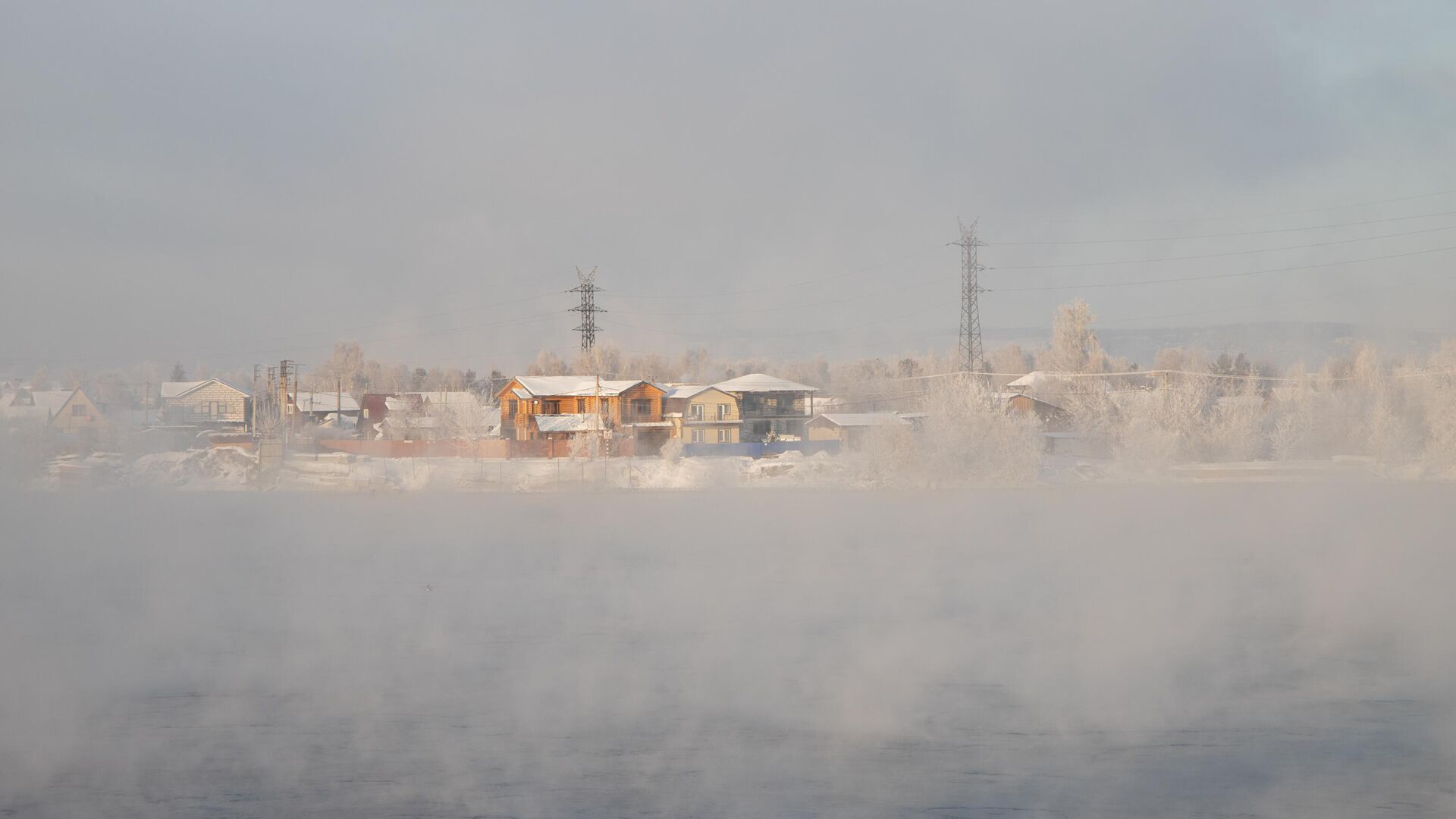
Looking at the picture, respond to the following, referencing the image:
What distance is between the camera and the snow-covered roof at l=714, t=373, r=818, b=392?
54.6 m

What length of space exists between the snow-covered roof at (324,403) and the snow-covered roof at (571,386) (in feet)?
55.5

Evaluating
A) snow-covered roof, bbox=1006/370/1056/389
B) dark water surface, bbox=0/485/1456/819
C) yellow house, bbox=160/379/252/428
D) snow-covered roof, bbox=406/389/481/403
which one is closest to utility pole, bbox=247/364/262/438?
yellow house, bbox=160/379/252/428

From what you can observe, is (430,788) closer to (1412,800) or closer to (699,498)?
(1412,800)

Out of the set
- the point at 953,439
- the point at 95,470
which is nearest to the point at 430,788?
the point at 95,470

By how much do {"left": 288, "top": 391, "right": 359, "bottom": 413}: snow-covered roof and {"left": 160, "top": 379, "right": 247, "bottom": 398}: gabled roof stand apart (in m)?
12.8

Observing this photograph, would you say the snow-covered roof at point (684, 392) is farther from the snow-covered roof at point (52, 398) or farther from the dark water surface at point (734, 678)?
the snow-covered roof at point (52, 398)

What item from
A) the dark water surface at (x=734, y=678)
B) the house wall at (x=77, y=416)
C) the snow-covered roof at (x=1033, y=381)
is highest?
the snow-covered roof at (x=1033, y=381)

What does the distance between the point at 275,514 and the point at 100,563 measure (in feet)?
37.5

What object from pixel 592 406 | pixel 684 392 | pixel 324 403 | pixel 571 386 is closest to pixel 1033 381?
pixel 684 392

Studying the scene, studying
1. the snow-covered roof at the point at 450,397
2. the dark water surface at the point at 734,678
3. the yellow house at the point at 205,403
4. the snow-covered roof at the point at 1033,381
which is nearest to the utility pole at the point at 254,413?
the yellow house at the point at 205,403

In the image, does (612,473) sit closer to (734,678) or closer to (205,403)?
(205,403)

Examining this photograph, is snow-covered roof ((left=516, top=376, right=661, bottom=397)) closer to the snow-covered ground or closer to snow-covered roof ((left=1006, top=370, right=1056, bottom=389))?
the snow-covered ground

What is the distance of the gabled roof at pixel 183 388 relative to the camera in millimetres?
42281

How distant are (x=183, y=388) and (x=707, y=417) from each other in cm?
2364
